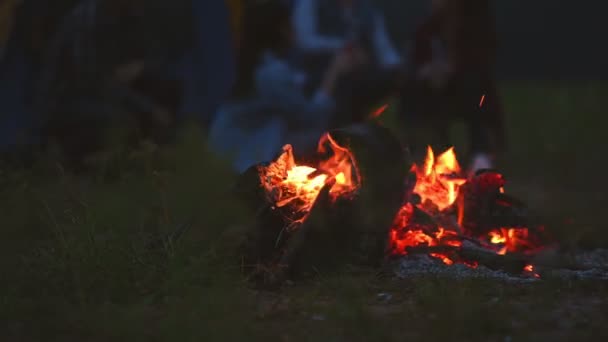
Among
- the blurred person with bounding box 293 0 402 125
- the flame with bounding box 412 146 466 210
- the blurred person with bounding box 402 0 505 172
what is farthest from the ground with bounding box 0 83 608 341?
the blurred person with bounding box 293 0 402 125

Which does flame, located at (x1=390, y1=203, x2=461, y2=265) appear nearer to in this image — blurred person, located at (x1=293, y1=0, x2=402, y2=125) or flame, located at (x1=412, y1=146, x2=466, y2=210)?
flame, located at (x1=412, y1=146, x2=466, y2=210)

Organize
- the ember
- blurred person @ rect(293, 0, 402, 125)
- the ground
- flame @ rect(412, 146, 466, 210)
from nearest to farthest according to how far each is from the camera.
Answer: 1. the ground
2. the ember
3. flame @ rect(412, 146, 466, 210)
4. blurred person @ rect(293, 0, 402, 125)

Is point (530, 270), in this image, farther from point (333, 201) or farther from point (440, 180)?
point (333, 201)

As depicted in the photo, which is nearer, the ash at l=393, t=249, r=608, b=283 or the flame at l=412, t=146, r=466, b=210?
the ash at l=393, t=249, r=608, b=283

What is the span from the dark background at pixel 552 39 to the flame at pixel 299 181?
37.4 feet

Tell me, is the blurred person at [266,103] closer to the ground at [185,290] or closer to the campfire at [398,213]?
the ground at [185,290]

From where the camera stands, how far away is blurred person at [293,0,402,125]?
8.79 metres

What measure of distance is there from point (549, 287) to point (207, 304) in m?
1.38

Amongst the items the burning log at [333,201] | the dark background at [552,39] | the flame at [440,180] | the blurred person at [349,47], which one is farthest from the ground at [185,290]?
the dark background at [552,39]

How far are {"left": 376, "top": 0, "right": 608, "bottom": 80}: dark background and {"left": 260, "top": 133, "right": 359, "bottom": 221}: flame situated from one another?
11.4 metres

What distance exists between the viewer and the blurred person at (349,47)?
8789 millimetres

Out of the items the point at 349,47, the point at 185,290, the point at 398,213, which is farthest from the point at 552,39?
the point at 185,290

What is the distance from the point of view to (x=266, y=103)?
8.27 metres

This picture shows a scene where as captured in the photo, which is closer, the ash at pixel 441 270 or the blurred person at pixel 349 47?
the ash at pixel 441 270
